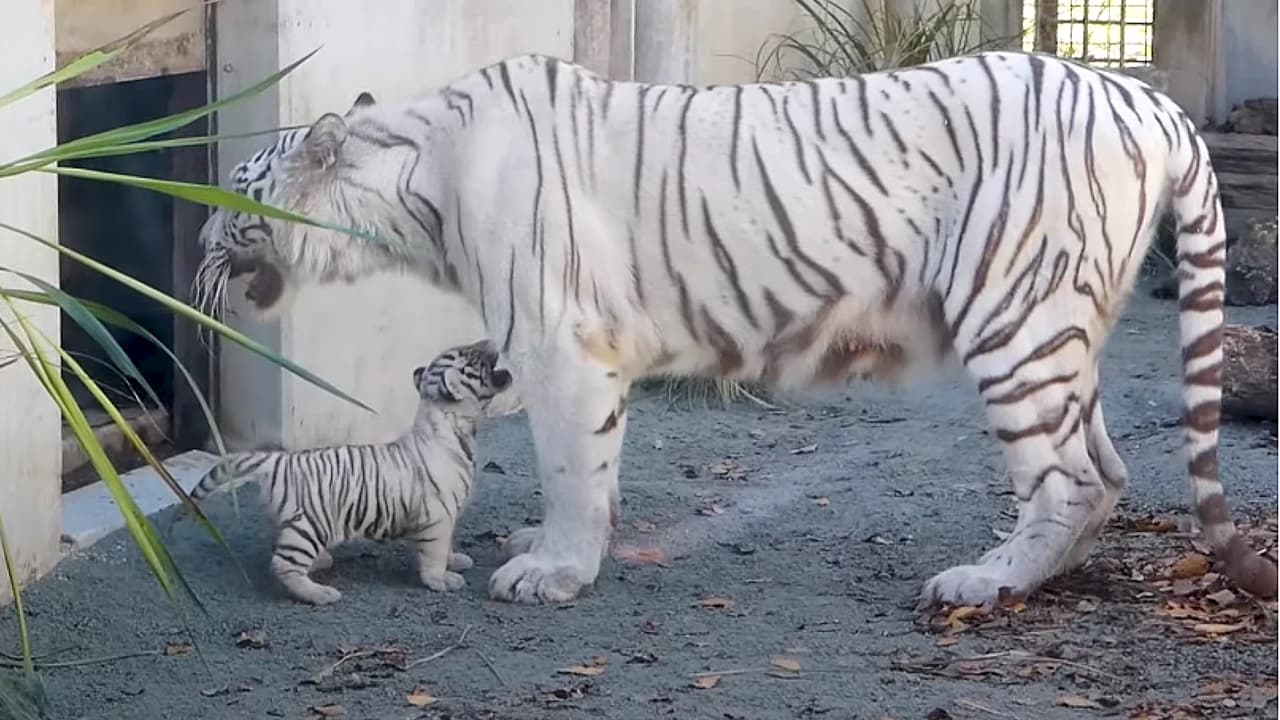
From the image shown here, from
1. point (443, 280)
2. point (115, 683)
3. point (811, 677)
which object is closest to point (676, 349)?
point (443, 280)

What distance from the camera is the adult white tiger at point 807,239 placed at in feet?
16.0

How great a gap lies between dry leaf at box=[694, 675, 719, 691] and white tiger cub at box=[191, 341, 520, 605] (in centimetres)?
103

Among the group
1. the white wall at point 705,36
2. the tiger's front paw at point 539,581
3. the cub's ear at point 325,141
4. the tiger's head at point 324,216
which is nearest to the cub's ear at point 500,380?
the tiger's head at point 324,216

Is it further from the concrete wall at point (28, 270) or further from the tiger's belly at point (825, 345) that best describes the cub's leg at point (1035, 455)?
the concrete wall at point (28, 270)

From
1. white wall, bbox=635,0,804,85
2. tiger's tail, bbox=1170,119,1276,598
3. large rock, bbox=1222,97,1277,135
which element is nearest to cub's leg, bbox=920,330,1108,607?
tiger's tail, bbox=1170,119,1276,598

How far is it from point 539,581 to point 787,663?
2.67ft

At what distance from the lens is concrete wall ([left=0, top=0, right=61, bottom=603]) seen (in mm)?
4871

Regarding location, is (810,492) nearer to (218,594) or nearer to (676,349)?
(676,349)

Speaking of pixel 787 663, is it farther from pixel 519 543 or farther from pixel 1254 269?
pixel 1254 269

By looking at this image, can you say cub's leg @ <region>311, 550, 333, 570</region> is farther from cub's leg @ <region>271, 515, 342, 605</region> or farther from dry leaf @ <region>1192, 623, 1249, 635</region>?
dry leaf @ <region>1192, 623, 1249, 635</region>

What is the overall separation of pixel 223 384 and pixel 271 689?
2.07 metres

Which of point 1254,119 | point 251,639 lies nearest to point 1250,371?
point 251,639

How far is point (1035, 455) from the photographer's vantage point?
195 inches

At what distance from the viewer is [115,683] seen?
454 cm
